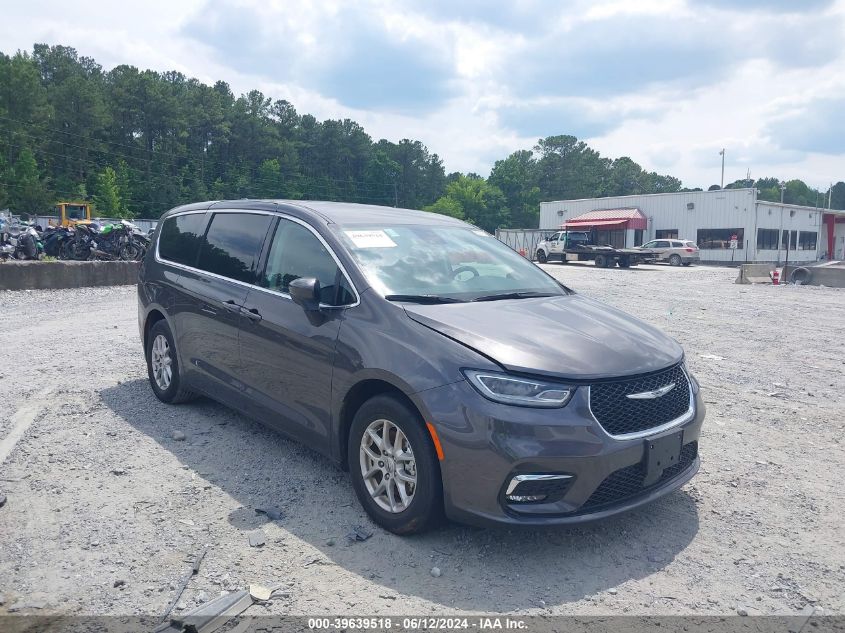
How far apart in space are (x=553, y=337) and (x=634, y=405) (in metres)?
0.54

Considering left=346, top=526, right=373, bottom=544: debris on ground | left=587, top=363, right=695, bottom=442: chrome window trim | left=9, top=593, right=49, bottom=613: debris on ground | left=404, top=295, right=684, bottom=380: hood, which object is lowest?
left=9, top=593, right=49, bottom=613: debris on ground

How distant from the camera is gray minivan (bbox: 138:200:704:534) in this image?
3262mm

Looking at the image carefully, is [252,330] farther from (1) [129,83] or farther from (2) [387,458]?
(1) [129,83]

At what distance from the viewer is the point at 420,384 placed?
11.2 ft

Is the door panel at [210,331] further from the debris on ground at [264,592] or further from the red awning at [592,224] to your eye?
the red awning at [592,224]

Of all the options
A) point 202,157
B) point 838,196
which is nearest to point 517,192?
point 202,157

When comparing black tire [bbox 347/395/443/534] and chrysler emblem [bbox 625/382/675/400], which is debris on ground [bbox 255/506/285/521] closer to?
black tire [bbox 347/395/443/534]

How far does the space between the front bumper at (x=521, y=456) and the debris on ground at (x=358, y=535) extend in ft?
1.80

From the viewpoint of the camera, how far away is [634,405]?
11.3ft

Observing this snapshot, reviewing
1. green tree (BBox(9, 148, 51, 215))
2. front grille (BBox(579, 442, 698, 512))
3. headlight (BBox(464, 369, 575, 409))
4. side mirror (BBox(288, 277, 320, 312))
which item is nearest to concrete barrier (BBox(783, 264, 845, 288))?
front grille (BBox(579, 442, 698, 512))

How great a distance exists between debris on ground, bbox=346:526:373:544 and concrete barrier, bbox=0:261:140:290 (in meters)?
14.4

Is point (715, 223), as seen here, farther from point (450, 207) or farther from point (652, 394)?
point (450, 207)

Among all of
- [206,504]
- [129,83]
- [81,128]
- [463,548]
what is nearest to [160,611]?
[206,504]

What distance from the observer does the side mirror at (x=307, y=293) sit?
4.00m
